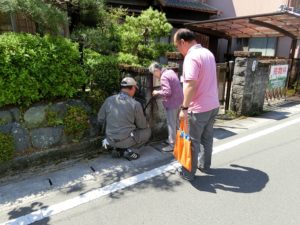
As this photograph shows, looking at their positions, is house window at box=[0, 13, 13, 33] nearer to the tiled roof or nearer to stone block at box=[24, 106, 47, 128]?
stone block at box=[24, 106, 47, 128]

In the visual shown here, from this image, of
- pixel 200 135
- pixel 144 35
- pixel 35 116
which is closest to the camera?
pixel 200 135

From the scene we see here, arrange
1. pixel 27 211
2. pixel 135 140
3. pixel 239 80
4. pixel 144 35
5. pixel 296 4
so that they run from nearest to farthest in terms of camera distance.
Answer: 1. pixel 27 211
2. pixel 135 140
3. pixel 239 80
4. pixel 144 35
5. pixel 296 4

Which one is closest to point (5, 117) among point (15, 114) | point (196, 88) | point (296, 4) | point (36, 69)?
point (15, 114)

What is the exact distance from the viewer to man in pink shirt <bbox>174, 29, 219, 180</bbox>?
3.33 meters

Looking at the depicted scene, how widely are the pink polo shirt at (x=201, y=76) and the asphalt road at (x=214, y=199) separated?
3.52 ft

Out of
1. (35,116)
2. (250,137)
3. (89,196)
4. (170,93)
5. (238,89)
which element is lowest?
(250,137)

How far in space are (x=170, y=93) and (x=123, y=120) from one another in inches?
36.8

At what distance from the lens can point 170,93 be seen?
177 inches

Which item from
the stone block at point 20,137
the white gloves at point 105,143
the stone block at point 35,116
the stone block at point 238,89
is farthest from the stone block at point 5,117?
the stone block at point 238,89

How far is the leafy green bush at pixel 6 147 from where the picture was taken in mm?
3779

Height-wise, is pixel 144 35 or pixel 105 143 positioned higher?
pixel 144 35

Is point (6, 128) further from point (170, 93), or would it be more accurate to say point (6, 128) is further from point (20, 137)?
point (170, 93)

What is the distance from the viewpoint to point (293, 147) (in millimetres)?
4848

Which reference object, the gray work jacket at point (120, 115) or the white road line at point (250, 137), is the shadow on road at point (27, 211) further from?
the white road line at point (250, 137)
